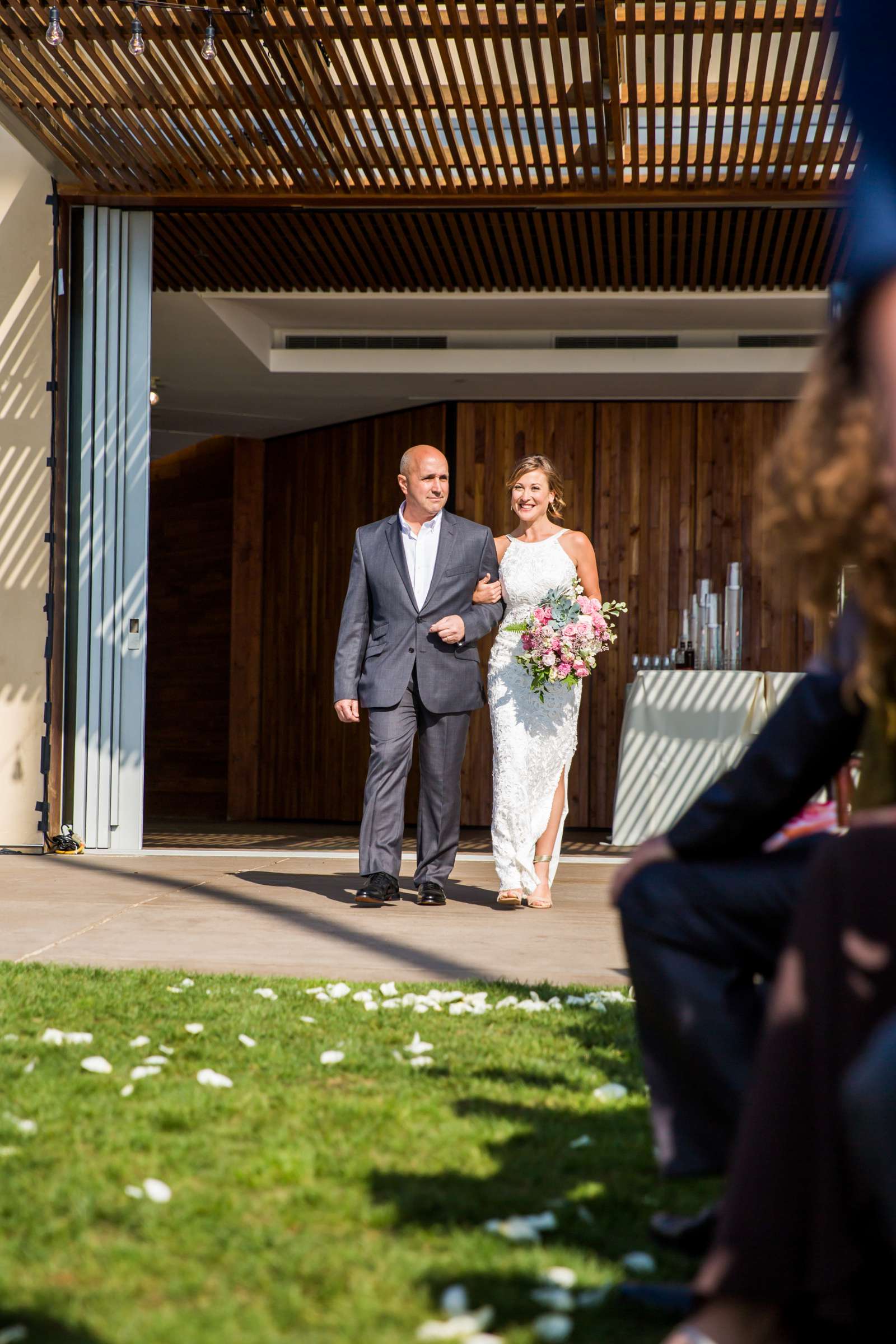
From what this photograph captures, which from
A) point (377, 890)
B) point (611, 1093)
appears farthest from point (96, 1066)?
point (377, 890)

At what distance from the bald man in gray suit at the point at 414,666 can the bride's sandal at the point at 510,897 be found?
0.23 m

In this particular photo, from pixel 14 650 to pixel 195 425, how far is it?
4961 mm

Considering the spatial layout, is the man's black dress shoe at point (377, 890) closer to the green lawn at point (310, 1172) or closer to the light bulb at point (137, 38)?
the green lawn at point (310, 1172)

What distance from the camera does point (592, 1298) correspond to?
1.58 m

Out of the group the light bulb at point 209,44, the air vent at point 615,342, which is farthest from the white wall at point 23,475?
the air vent at point 615,342

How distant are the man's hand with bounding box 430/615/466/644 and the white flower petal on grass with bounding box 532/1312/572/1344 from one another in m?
3.96

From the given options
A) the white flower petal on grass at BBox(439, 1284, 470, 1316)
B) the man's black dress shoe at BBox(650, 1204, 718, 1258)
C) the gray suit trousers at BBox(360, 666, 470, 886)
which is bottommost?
the white flower petal on grass at BBox(439, 1284, 470, 1316)

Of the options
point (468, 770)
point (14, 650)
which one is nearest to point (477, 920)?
point (14, 650)

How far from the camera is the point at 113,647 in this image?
7.25 meters

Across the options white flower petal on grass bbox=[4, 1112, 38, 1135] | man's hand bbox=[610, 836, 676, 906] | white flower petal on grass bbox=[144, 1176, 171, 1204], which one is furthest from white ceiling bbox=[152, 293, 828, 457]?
man's hand bbox=[610, 836, 676, 906]

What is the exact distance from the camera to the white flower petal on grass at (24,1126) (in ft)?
7.36

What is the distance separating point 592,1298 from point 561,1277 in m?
0.06

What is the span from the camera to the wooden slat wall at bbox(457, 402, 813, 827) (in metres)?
10.5

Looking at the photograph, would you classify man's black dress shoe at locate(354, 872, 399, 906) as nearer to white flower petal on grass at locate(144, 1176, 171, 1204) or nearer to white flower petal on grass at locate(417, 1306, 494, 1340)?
Answer: white flower petal on grass at locate(144, 1176, 171, 1204)
